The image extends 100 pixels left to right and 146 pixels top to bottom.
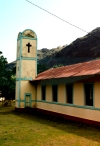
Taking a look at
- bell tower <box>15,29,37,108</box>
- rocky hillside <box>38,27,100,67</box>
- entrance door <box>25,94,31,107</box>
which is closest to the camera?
bell tower <box>15,29,37,108</box>

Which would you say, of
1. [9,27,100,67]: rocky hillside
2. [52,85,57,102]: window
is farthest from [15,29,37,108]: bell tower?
[9,27,100,67]: rocky hillside

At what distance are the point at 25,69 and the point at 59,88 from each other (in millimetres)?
5701

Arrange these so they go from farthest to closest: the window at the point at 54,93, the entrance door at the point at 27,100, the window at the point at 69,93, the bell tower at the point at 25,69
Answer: the entrance door at the point at 27,100
the bell tower at the point at 25,69
the window at the point at 54,93
the window at the point at 69,93

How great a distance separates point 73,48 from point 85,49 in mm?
6736

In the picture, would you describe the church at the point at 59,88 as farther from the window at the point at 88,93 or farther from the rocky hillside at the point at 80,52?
the rocky hillside at the point at 80,52

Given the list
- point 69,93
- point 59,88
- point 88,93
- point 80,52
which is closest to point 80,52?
point 80,52

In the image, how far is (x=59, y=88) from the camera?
16.4 meters

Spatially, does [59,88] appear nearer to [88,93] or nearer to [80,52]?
[88,93]

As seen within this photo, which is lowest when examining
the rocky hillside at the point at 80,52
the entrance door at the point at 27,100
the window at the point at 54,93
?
the entrance door at the point at 27,100

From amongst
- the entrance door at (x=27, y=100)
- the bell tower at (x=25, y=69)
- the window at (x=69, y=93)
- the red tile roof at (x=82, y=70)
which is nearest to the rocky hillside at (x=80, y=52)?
the bell tower at (x=25, y=69)

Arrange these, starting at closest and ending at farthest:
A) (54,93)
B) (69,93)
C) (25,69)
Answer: (69,93), (54,93), (25,69)

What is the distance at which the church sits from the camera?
1243cm

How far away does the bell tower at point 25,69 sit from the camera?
20484 mm

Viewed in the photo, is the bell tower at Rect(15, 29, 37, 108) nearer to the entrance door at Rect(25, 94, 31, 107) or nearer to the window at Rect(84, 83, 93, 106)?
the entrance door at Rect(25, 94, 31, 107)
